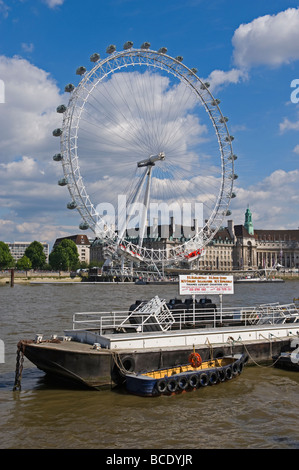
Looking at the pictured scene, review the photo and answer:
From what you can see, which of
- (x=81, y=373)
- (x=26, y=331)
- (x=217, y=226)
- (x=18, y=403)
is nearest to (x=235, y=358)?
(x=81, y=373)

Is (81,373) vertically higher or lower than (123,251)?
lower

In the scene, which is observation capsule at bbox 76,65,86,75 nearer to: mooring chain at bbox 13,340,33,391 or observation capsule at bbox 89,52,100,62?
observation capsule at bbox 89,52,100,62

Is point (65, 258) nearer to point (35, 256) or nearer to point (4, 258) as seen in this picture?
point (35, 256)

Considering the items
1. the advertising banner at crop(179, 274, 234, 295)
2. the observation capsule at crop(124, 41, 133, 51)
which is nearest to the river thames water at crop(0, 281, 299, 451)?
the advertising banner at crop(179, 274, 234, 295)

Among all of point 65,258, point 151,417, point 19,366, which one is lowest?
point 151,417

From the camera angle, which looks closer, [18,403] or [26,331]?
[18,403]

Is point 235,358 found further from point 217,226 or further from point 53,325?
point 217,226

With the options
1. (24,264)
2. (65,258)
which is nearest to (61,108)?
(24,264)

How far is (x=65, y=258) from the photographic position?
168 metres

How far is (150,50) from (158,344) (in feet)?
200

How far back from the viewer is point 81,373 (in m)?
15.9

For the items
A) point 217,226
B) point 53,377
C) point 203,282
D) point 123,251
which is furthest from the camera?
point 123,251

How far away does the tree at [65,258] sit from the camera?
169 meters

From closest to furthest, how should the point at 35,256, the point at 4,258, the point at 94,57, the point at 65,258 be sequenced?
the point at 94,57
the point at 4,258
the point at 65,258
the point at 35,256
